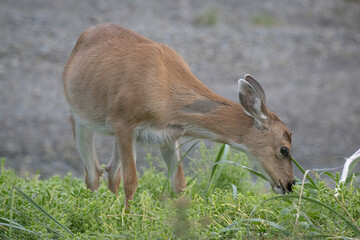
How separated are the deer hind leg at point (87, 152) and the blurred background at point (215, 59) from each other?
2837mm

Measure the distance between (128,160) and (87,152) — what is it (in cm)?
105

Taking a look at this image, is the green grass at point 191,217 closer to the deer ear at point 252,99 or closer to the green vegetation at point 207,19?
the deer ear at point 252,99

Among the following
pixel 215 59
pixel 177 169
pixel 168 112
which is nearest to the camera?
pixel 168 112

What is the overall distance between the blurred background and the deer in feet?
12.1

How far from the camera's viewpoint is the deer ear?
502 centimetres

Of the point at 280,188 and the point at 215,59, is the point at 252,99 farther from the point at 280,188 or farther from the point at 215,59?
the point at 215,59

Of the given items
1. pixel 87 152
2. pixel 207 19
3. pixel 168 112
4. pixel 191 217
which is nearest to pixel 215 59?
pixel 207 19

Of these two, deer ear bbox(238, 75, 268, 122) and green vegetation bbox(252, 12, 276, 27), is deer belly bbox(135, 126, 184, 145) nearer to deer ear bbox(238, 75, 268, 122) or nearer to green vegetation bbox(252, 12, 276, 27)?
deer ear bbox(238, 75, 268, 122)

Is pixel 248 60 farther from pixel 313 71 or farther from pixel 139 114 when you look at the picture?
pixel 139 114

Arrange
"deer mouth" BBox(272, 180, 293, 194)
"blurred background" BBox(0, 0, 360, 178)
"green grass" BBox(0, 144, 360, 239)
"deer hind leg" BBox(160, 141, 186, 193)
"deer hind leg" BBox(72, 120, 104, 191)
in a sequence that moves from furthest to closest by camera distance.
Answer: "blurred background" BBox(0, 0, 360, 178)
"deer hind leg" BBox(72, 120, 104, 191)
"deer hind leg" BBox(160, 141, 186, 193)
"deer mouth" BBox(272, 180, 293, 194)
"green grass" BBox(0, 144, 360, 239)

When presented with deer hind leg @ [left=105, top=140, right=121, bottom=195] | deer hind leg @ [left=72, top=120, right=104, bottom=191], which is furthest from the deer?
deer hind leg @ [left=105, top=140, right=121, bottom=195]

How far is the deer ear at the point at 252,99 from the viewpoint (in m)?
5.02

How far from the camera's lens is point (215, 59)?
49.3ft

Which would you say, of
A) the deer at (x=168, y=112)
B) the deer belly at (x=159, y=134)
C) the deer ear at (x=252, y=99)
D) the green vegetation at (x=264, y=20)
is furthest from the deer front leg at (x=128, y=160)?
the green vegetation at (x=264, y=20)
